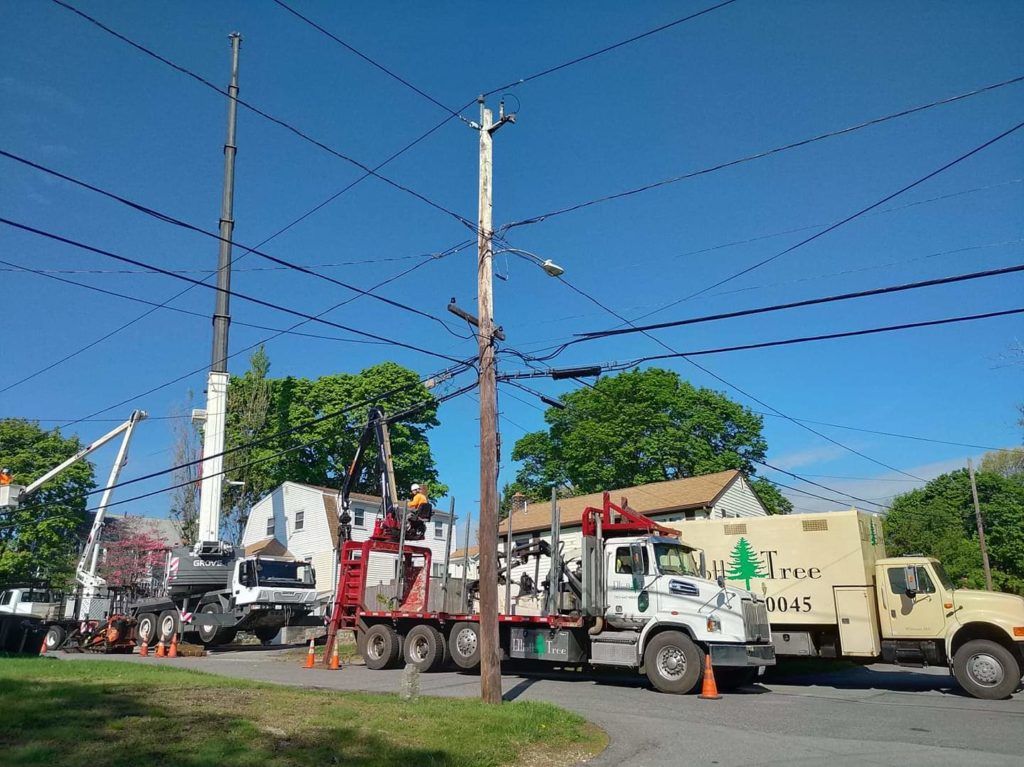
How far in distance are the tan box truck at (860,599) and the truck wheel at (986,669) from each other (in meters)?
0.02

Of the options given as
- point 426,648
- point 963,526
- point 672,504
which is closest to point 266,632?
point 426,648

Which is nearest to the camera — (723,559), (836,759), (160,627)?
(836,759)

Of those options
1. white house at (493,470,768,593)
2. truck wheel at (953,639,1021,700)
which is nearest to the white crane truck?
truck wheel at (953,639,1021,700)

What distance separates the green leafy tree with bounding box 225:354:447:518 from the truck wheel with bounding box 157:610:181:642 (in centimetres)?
2109

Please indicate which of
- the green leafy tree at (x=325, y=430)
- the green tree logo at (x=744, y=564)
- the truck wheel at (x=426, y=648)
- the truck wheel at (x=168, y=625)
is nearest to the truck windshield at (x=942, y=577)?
the green tree logo at (x=744, y=564)

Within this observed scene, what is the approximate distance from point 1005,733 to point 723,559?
820 centimetres

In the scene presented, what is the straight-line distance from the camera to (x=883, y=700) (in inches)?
557

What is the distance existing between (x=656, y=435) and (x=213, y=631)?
28061mm

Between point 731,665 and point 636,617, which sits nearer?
point 731,665

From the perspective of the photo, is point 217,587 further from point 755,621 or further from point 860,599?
point 860,599

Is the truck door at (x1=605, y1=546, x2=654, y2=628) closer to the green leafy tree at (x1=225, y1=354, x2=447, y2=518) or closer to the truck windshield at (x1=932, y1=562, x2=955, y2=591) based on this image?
the truck windshield at (x1=932, y1=562, x2=955, y2=591)

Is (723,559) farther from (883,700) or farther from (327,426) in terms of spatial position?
(327,426)

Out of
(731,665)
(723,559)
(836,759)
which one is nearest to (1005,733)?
(836,759)

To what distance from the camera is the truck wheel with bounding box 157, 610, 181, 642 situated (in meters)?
25.6
